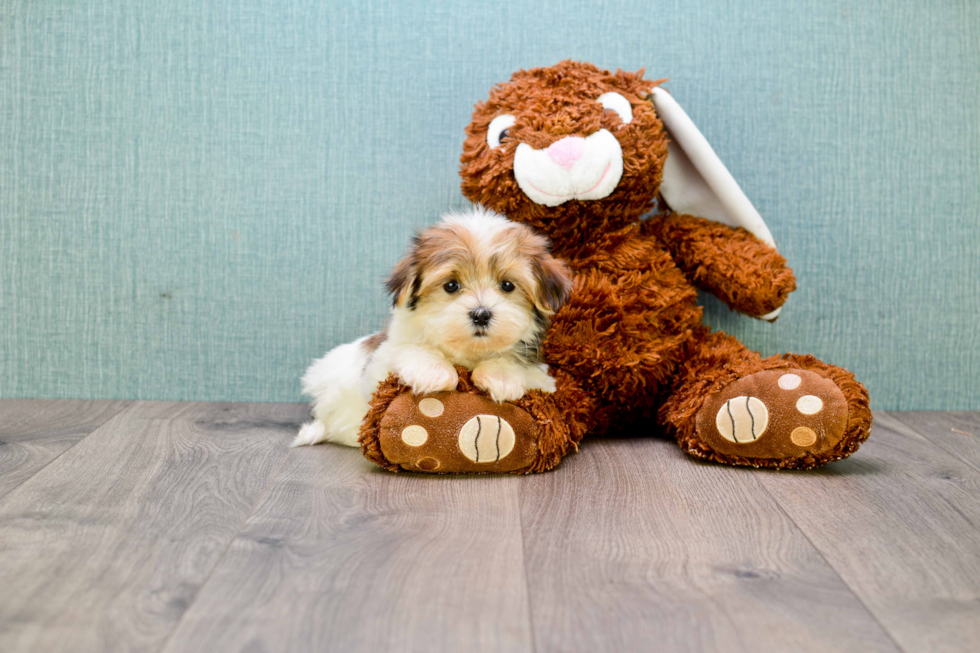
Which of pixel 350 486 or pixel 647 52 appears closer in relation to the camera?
pixel 350 486

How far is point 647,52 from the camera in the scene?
Result: 191cm

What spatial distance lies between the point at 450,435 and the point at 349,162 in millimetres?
840

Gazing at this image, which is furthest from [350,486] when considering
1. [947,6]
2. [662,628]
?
[947,6]

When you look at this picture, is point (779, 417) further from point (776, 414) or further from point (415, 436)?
point (415, 436)

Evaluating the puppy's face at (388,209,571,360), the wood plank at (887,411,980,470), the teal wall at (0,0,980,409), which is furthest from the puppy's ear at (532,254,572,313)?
the wood plank at (887,411,980,470)

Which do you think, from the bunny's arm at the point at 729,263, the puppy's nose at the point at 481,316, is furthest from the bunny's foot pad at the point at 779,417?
the puppy's nose at the point at 481,316

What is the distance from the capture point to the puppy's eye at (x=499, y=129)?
Result: 163 cm

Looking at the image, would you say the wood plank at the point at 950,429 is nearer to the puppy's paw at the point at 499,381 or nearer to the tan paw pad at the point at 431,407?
the puppy's paw at the point at 499,381

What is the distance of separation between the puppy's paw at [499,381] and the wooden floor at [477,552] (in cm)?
15

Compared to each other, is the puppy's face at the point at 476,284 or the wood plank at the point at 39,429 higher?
the puppy's face at the point at 476,284

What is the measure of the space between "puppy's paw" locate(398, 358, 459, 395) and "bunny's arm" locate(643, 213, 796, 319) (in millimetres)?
632

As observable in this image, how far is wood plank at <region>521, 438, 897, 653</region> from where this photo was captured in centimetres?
90

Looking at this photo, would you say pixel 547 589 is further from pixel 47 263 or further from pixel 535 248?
pixel 47 263

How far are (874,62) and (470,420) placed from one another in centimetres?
134
